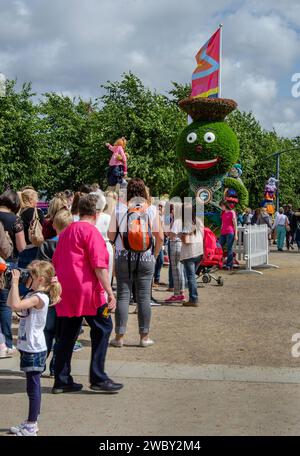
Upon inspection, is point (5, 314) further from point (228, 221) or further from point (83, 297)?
point (228, 221)

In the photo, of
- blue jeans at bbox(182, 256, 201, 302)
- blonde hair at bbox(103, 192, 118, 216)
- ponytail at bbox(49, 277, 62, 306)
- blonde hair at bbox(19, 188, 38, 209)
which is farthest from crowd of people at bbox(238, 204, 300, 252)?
ponytail at bbox(49, 277, 62, 306)

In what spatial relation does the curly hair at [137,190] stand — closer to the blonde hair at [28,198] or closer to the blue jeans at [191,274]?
the blonde hair at [28,198]

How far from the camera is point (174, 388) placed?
535cm

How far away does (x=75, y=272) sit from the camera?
17.0 feet

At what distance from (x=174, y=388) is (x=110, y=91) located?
100ft

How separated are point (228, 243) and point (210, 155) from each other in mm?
2299

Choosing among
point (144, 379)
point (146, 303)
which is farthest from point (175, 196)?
point (144, 379)

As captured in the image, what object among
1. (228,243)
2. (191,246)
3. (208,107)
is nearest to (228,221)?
(228,243)

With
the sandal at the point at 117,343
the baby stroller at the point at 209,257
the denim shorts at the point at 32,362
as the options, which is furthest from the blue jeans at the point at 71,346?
the baby stroller at the point at 209,257

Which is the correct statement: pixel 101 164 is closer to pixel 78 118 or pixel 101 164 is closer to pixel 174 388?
pixel 78 118

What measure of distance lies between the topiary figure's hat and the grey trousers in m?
9.30

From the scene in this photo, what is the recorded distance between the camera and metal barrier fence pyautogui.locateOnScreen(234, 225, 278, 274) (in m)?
14.4

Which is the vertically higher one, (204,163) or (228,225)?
(204,163)

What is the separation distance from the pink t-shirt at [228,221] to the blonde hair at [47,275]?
996 cm
